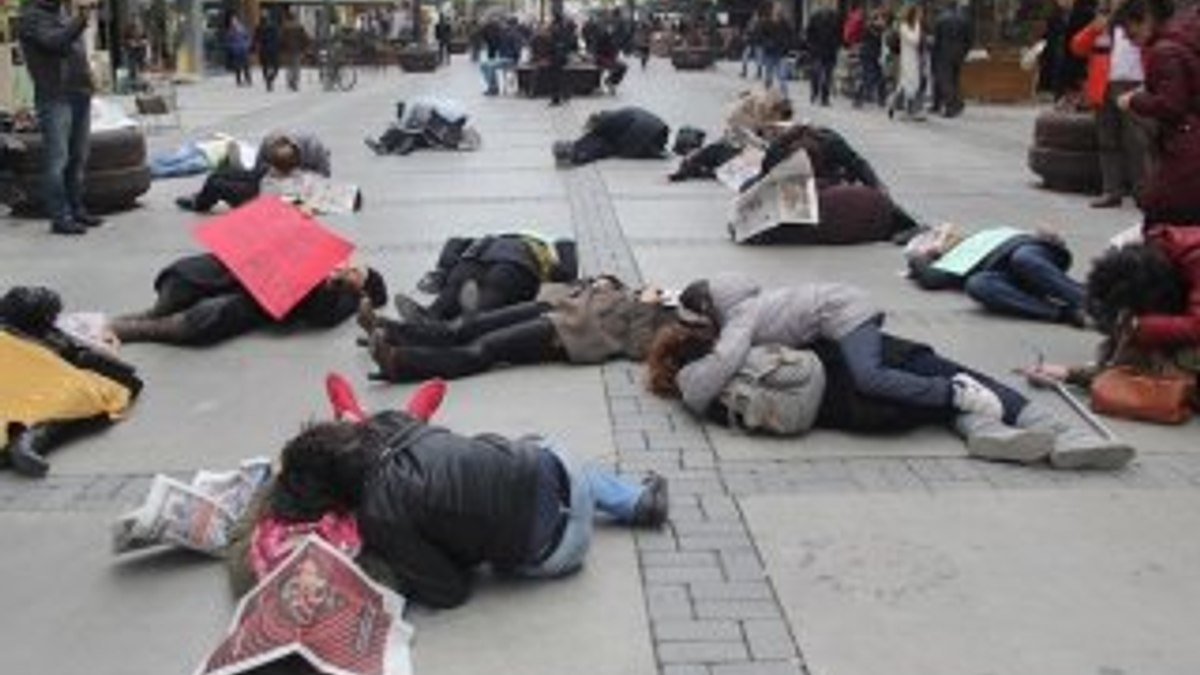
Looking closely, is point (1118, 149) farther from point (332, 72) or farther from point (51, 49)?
point (332, 72)

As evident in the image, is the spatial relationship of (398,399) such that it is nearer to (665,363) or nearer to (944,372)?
(665,363)

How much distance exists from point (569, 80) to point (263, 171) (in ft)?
56.1

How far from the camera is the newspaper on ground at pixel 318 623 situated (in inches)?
154

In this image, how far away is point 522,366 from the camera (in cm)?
721

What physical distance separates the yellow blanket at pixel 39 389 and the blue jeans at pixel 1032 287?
4507 mm

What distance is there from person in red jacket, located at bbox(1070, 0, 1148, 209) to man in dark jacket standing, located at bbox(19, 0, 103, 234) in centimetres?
761

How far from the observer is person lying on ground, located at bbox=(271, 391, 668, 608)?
13.8 feet

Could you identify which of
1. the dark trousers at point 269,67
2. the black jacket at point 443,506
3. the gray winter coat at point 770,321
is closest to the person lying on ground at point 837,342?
the gray winter coat at point 770,321

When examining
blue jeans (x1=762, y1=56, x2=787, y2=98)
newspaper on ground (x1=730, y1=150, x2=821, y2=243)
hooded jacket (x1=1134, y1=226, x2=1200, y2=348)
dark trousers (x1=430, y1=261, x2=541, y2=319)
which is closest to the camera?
hooded jacket (x1=1134, y1=226, x2=1200, y2=348)

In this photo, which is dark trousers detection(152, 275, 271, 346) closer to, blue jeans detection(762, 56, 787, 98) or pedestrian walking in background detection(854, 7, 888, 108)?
pedestrian walking in background detection(854, 7, 888, 108)

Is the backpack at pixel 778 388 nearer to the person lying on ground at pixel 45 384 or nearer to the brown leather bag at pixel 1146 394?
the brown leather bag at pixel 1146 394

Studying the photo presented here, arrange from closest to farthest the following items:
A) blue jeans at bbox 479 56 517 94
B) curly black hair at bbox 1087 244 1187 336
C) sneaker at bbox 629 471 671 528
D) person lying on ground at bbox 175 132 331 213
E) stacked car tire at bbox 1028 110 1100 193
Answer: sneaker at bbox 629 471 671 528 < curly black hair at bbox 1087 244 1187 336 < person lying on ground at bbox 175 132 331 213 < stacked car tire at bbox 1028 110 1100 193 < blue jeans at bbox 479 56 517 94

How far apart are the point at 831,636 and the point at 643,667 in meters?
0.54

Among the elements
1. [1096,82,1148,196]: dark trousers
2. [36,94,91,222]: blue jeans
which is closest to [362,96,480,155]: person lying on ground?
[36,94,91,222]: blue jeans
